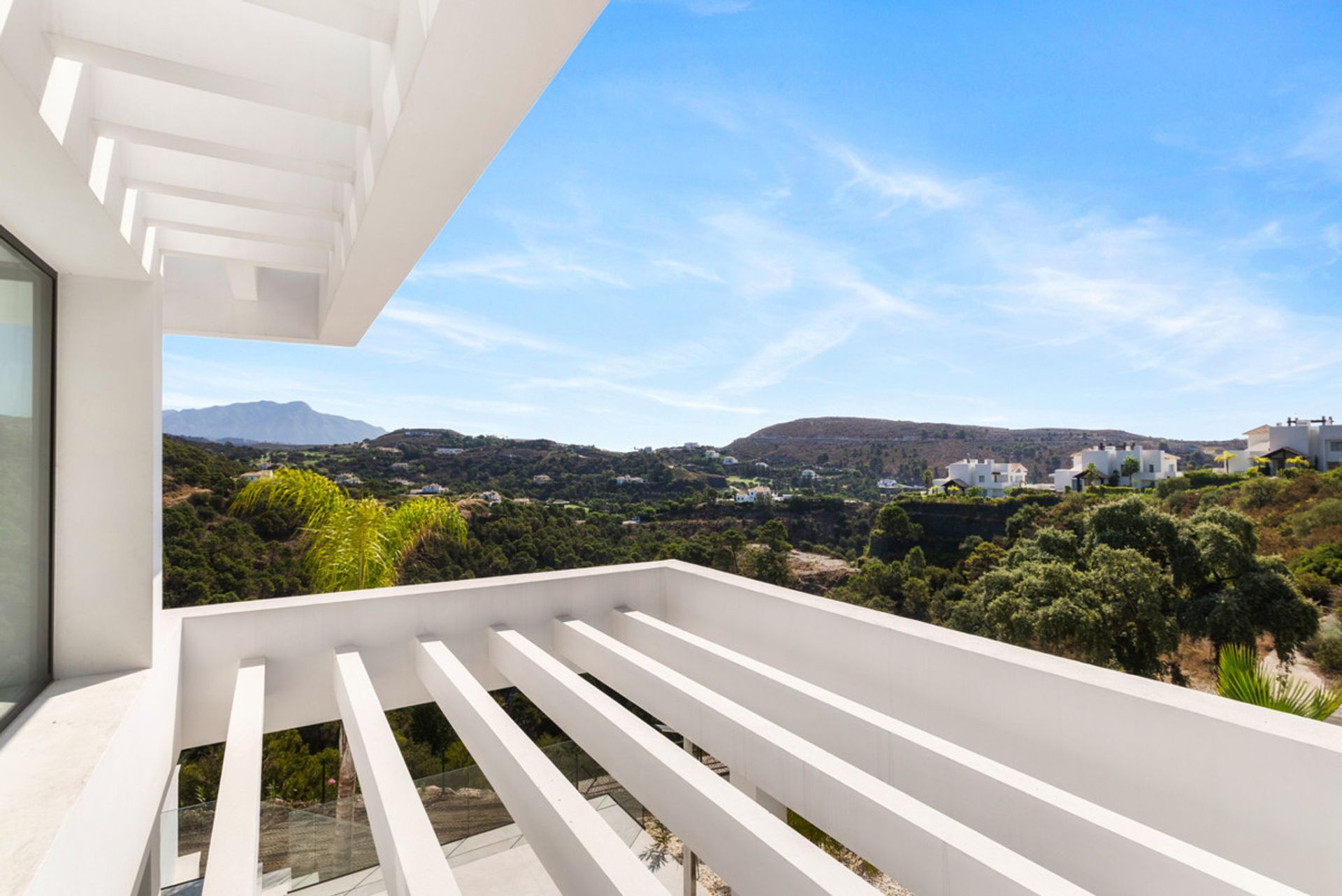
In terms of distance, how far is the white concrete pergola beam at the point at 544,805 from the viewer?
1.50 metres

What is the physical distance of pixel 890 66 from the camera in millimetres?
35281

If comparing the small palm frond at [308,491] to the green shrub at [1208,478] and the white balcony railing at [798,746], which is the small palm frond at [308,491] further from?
the green shrub at [1208,478]

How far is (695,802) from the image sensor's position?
1.78 meters

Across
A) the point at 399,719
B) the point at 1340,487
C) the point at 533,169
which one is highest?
the point at 533,169

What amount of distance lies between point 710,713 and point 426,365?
1538 inches

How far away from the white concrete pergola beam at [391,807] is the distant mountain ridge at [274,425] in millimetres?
16740

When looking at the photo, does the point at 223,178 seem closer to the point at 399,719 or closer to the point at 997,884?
the point at 997,884

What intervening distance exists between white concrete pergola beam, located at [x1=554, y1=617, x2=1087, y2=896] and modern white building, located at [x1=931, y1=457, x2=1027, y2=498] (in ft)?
87.4

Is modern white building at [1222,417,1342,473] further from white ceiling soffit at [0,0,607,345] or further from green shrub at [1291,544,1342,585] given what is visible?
white ceiling soffit at [0,0,607,345]

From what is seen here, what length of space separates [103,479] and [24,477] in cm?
33

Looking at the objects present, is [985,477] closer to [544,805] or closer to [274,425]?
[274,425]

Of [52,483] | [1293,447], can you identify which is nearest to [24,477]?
[52,483]

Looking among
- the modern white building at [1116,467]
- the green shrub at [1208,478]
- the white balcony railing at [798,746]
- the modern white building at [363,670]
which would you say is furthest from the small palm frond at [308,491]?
the green shrub at [1208,478]

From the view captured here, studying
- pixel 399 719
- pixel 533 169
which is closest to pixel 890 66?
pixel 533 169
